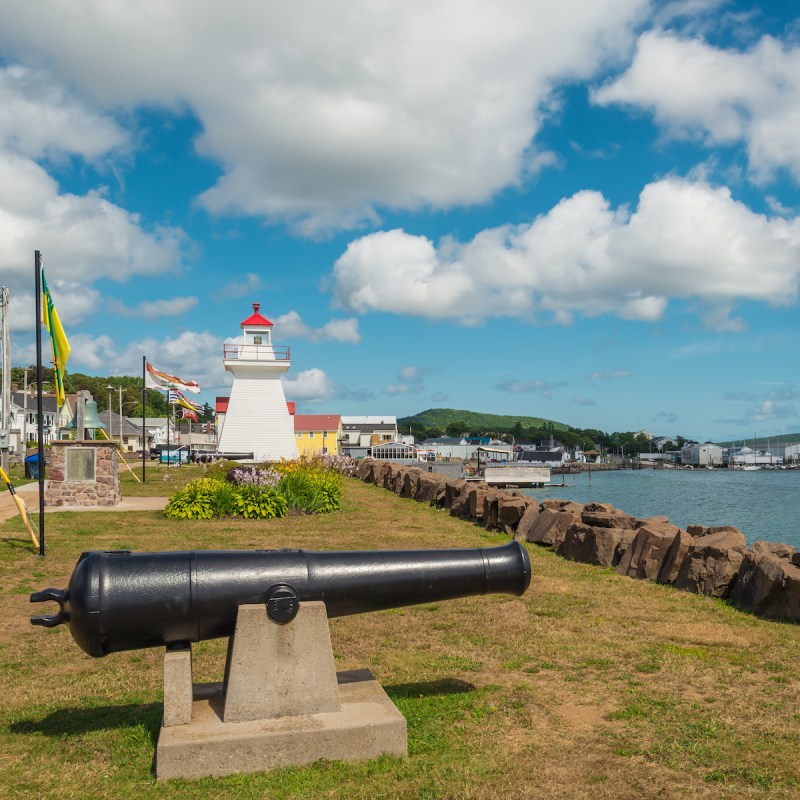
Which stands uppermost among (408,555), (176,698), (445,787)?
(408,555)

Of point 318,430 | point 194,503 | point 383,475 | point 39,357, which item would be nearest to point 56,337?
point 39,357

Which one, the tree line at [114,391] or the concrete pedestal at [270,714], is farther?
the tree line at [114,391]

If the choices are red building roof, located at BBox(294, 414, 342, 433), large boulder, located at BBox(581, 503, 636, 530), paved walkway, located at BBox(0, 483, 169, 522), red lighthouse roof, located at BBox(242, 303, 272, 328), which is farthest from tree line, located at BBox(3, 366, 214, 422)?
large boulder, located at BBox(581, 503, 636, 530)

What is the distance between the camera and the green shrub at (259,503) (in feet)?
53.3

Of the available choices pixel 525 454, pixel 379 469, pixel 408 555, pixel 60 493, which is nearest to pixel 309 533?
pixel 60 493

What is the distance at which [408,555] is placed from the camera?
4.84 metres

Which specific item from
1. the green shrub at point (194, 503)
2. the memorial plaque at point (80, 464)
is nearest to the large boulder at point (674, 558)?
the green shrub at point (194, 503)

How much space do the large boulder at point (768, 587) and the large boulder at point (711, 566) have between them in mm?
119

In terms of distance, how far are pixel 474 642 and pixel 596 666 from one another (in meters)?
1.14

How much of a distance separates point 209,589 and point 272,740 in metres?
0.86

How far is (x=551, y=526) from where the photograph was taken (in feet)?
42.3

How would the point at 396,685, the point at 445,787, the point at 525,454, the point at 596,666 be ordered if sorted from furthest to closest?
the point at 525,454 → the point at 596,666 → the point at 396,685 → the point at 445,787

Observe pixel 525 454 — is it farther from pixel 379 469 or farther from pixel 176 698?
pixel 176 698

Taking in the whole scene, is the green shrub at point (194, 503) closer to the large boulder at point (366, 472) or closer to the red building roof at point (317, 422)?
the large boulder at point (366, 472)
